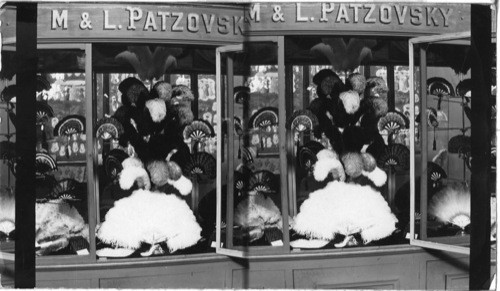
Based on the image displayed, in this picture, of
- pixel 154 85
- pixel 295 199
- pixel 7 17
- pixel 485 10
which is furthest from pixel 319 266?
pixel 7 17

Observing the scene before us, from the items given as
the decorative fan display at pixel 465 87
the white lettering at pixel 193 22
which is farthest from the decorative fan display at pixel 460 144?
the white lettering at pixel 193 22

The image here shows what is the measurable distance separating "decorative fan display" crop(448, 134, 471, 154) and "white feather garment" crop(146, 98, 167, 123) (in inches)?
79.7

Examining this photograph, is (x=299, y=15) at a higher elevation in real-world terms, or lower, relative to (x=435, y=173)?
higher

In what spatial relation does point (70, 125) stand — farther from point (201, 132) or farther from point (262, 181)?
point (262, 181)

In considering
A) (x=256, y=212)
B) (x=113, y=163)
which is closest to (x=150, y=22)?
(x=113, y=163)

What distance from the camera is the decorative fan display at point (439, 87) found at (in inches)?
236

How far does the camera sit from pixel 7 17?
18.9ft

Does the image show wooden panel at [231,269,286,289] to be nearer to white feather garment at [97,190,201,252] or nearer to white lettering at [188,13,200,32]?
white feather garment at [97,190,201,252]

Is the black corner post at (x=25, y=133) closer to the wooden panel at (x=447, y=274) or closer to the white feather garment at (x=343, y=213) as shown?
the white feather garment at (x=343, y=213)

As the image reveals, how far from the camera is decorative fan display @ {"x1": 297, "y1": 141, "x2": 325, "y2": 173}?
594 cm

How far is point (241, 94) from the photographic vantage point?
5895 millimetres

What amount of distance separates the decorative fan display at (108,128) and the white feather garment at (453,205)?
2266mm

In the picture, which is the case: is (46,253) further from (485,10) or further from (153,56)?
(485,10)

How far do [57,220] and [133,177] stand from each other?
1.95 feet
